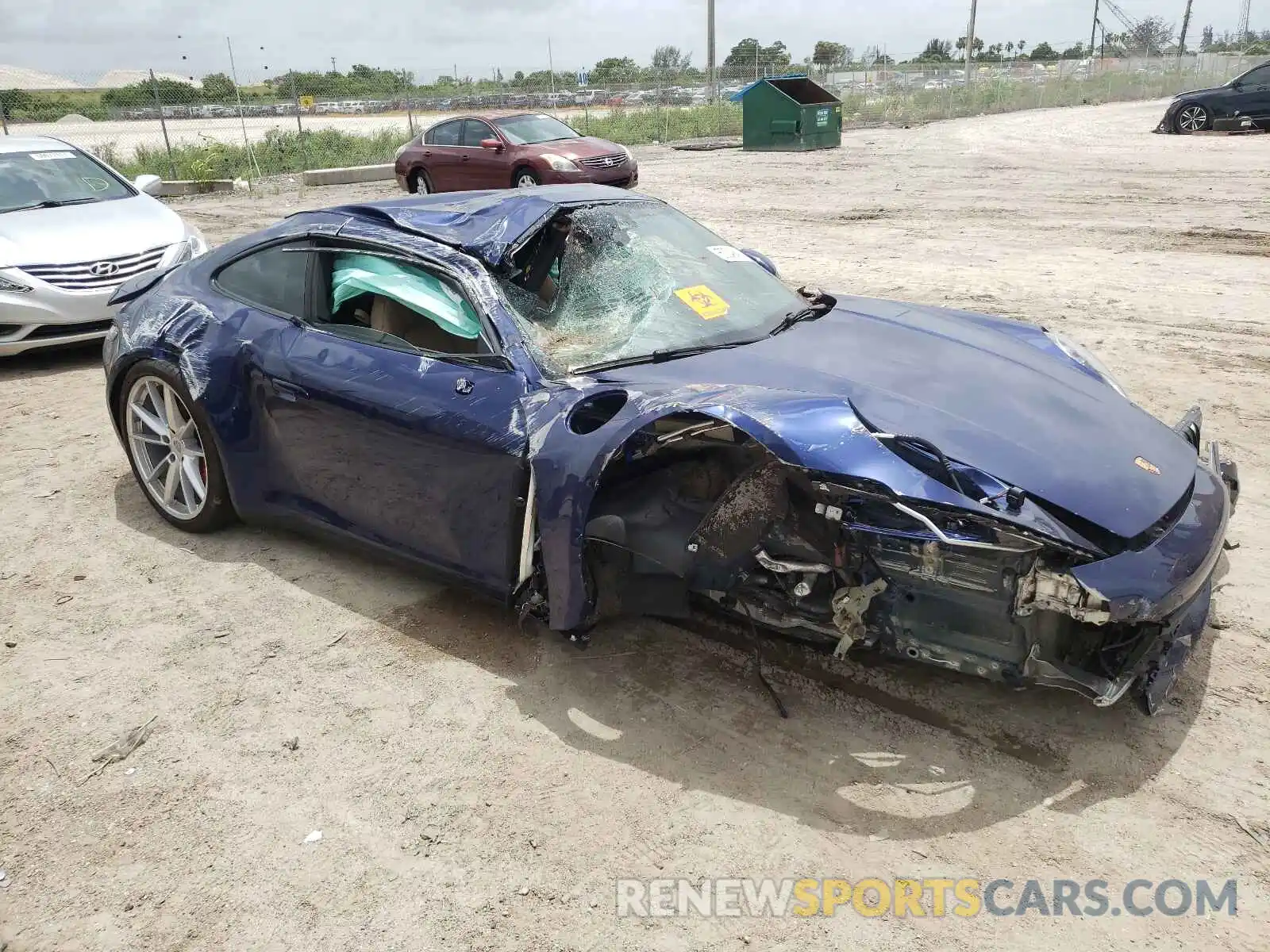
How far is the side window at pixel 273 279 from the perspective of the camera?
410 cm

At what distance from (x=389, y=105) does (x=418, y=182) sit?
708 inches

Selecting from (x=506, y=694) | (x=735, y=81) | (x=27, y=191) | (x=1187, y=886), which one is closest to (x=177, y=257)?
(x=27, y=191)

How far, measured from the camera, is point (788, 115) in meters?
23.4

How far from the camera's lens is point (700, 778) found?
2.89m

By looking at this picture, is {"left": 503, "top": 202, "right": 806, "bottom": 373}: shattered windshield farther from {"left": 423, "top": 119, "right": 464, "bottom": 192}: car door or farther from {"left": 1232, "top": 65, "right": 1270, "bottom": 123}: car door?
{"left": 1232, "top": 65, "right": 1270, "bottom": 123}: car door

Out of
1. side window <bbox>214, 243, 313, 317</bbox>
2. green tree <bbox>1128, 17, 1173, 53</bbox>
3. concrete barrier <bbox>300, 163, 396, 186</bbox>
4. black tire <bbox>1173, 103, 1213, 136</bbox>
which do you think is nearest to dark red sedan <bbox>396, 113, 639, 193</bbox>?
concrete barrier <bbox>300, 163, 396, 186</bbox>

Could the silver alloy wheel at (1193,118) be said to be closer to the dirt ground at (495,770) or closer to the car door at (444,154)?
the car door at (444,154)

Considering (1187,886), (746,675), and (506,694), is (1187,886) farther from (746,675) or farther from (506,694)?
(506,694)

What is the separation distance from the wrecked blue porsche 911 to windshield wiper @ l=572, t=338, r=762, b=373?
0.6 inches

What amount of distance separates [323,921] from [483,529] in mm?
1334

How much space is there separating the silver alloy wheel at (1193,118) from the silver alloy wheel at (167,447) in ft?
80.7

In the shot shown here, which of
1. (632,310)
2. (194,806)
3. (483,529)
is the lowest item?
(194,806)

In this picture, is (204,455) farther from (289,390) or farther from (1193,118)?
(1193,118)

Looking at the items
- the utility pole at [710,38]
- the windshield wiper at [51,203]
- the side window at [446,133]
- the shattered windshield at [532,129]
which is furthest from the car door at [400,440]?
the utility pole at [710,38]
